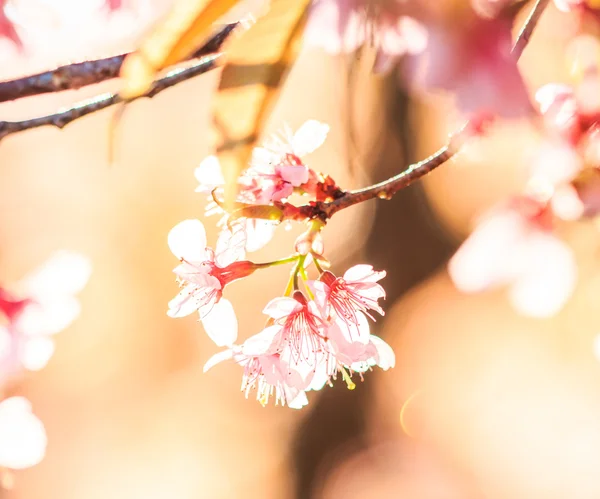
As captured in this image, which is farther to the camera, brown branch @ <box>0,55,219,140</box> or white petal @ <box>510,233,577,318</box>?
brown branch @ <box>0,55,219,140</box>

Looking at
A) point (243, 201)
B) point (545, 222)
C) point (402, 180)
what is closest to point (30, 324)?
point (243, 201)

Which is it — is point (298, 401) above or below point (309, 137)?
below

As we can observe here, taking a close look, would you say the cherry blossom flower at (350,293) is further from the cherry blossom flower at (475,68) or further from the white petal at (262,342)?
the cherry blossom flower at (475,68)

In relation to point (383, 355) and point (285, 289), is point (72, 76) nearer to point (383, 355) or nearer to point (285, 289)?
point (285, 289)

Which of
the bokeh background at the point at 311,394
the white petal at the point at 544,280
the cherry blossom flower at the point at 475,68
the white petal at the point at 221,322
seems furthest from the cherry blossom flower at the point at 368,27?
the bokeh background at the point at 311,394

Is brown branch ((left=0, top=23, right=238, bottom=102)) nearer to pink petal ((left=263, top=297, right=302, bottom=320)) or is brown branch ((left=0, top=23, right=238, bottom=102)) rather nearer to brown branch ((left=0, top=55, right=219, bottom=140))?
brown branch ((left=0, top=55, right=219, bottom=140))

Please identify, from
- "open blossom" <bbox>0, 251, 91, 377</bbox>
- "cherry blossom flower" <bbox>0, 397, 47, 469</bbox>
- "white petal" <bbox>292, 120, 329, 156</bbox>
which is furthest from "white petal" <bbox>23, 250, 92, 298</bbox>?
"white petal" <bbox>292, 120, 329, 156</bbox>

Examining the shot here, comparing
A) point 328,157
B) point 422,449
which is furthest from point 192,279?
point 422,449

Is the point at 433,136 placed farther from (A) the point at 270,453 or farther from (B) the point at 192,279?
(B) the point at 192,279

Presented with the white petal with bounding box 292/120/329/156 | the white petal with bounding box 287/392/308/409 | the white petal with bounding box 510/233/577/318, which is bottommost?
the white petal with bounding box 287/392/308/409
